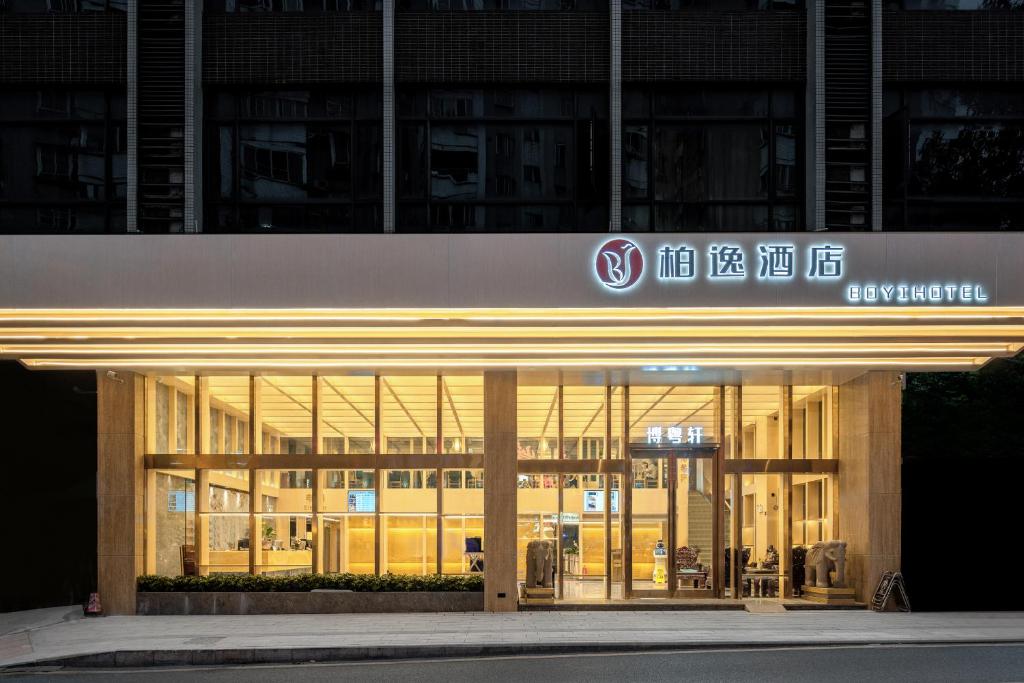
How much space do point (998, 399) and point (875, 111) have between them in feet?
48.1

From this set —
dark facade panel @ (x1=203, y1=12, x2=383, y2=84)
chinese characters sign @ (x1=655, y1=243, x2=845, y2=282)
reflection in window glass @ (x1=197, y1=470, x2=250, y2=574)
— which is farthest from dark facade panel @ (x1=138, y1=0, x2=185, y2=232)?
chinese characters sign @ (x1=655, y1=243, x2=845, y2=282)

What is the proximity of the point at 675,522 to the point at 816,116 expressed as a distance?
8.35 meters

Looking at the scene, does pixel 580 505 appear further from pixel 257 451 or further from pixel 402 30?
pixel 402 30

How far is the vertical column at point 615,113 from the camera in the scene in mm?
22719

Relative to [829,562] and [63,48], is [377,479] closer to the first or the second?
[829,562]

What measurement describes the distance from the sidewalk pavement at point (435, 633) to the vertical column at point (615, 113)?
7.49 m

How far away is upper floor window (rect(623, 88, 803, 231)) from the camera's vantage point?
76.4 ft

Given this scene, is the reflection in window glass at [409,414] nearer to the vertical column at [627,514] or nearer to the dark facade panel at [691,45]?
the vertical column at [627,514]

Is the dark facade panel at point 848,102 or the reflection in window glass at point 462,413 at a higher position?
the dark facade panel at point 848,102

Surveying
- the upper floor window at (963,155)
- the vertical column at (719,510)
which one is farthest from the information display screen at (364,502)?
the upper floor window at (963,155)

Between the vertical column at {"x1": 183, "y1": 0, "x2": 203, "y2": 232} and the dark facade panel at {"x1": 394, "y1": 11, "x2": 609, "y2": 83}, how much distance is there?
371 centimetres

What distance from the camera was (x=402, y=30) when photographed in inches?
906

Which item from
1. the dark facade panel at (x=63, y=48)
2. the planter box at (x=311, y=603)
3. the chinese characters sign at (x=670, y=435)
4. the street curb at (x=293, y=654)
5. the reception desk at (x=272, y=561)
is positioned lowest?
the planter box at (x=311, y=603)

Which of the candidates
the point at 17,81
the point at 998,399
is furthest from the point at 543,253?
the point at 998,399
